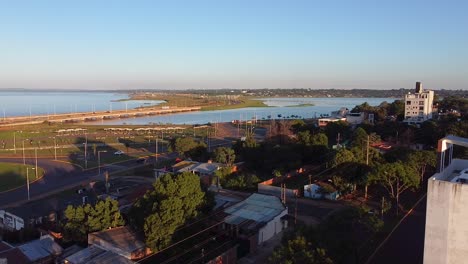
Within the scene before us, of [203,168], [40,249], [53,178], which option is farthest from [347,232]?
[53,178]

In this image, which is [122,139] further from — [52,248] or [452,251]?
[452,251]

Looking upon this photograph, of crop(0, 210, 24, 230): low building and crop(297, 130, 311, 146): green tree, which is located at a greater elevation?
crop(297, 130, 311, 146): green tree

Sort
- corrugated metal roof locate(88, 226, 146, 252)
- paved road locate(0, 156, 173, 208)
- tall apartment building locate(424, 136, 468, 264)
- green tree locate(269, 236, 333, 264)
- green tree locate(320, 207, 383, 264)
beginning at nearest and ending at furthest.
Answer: tall apartment building locate(424, 136, 468, 264)
green tree locate(269, 236, 333, 264)
green tree locate(320, 207, 383, 264)
corrugated metal roof locate(88, 226, 146, 252)
paved road locate(0, 156, 173, 208)

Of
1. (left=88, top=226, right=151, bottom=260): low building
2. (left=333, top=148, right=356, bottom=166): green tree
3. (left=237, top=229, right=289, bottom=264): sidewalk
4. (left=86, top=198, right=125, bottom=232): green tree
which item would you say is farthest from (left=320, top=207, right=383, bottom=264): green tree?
(left=86, top=198, right=125, bottom=232): green tree

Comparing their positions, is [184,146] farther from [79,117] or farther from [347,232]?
[79,117]

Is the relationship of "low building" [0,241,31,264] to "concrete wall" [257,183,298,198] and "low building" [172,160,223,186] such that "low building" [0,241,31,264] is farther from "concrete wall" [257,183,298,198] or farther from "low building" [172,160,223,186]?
"concrete wall" [257,183,298,198]

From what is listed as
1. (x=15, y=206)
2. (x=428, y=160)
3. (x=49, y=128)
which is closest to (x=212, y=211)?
(x=15, y=206)
